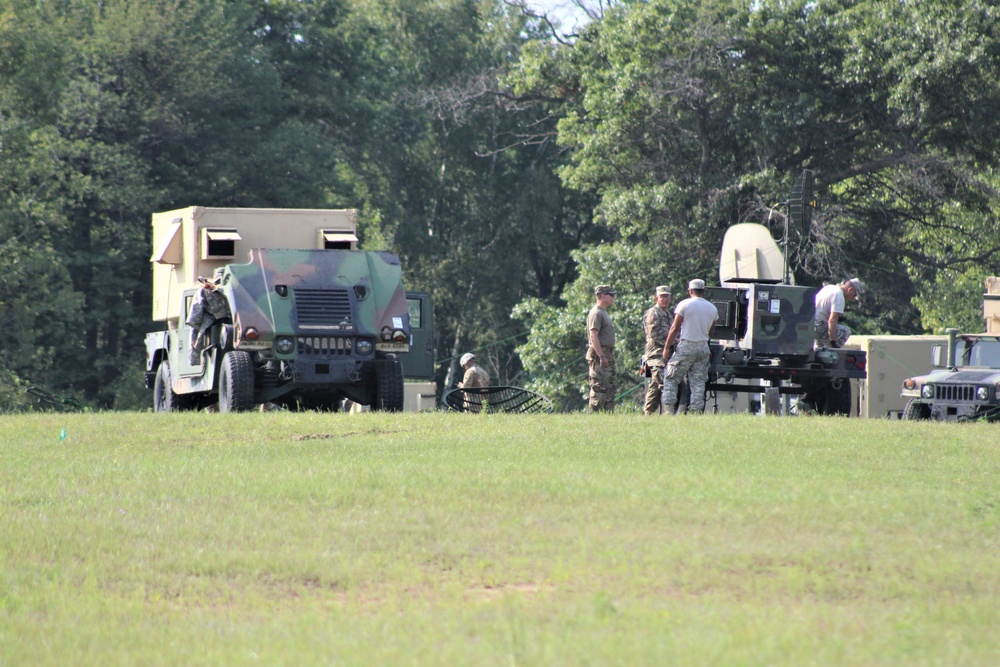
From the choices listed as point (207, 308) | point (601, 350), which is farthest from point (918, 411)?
point (207, 308)

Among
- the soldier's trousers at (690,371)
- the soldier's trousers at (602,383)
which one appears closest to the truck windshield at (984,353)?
the soldier's trousers at (690,371)

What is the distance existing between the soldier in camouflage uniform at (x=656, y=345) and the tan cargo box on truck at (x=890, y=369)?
10.1 meters

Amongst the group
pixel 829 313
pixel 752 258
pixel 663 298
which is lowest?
pixel 829 313

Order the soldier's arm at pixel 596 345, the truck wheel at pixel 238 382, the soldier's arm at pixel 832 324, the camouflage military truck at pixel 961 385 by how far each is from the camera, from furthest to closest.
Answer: the camouflage military truck at pixel 961 385
the soldier's arm at pixel 832 324
the soldier's arm at pixel 596 345
the truck wheel at pixel 238 382

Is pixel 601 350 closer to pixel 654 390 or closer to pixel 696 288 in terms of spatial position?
pixel 654 390

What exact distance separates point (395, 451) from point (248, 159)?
3005 cm

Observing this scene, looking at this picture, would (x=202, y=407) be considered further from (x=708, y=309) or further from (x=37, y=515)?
(x=37, y=515)

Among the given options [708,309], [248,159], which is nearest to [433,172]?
[248,159]

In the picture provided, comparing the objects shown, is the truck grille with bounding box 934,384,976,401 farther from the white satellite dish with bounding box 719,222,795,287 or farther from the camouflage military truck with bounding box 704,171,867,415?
the white satellite dish with bounding box 719,222,795,287

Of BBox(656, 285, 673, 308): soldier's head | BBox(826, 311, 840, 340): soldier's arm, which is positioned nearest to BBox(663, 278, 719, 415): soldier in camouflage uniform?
BBox(656, 285, 673, 308): soldier's head

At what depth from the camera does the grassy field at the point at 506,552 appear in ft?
21.3

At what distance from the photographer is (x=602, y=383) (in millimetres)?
18516

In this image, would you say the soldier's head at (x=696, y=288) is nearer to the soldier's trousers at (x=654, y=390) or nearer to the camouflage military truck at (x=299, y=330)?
the soldier's trousers at (x=654, y=390)

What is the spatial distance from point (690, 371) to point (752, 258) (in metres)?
4.46
